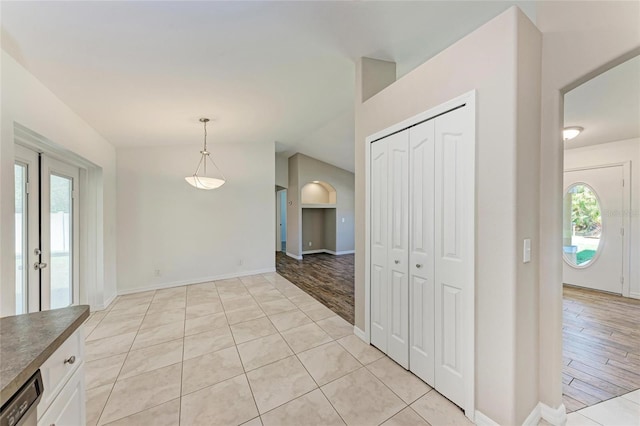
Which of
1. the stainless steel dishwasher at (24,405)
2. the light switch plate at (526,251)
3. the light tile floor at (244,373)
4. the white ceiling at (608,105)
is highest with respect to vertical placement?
the white ceiling at (608,105)

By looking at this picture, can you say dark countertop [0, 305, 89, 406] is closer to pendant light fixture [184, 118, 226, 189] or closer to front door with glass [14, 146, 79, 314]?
front door with glass [14, 146, 79, 314]

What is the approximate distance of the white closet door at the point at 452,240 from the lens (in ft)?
5.50

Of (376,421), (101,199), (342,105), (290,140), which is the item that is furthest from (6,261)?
(290,140)

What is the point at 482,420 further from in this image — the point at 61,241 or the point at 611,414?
the point at 61,241

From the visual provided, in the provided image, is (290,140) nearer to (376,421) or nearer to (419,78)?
(419,78)

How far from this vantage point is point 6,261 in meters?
1.69

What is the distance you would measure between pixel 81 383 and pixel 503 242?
2401 mm

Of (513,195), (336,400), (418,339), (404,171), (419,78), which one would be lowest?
(336,400)

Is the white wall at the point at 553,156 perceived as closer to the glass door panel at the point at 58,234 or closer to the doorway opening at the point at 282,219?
the glass door panel at the point at 58,234

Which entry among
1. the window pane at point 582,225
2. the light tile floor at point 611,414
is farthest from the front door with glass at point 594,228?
the light tile floor at point 611,414

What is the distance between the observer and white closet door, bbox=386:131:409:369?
7.09 ft

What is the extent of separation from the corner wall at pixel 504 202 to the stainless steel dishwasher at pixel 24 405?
6.98 ft

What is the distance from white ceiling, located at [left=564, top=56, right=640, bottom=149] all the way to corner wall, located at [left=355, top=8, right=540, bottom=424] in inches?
57.9

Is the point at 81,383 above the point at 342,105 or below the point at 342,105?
below
